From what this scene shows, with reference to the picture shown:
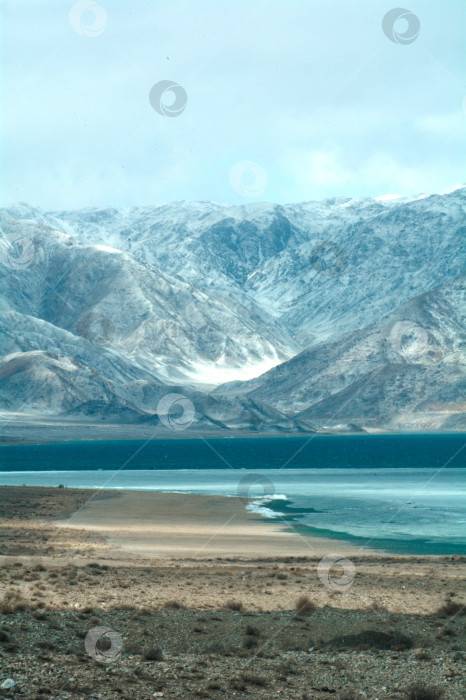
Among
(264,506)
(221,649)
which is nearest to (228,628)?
(221,649)

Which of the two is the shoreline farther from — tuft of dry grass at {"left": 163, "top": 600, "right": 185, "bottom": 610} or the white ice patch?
tuft of dry grass at {"left": 163, "top": 600, "right": 185, "bottom": 610}

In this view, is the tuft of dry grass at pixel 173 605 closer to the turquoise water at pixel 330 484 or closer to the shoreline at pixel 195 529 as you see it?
the shoreline at pixel 195 529

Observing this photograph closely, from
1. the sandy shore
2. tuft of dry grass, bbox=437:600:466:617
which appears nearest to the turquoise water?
the sandy shore

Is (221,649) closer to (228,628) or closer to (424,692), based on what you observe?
(228,628)

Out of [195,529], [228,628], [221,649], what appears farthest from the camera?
[195,529]

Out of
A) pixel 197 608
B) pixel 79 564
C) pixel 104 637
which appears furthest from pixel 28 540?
pixel 104 637
